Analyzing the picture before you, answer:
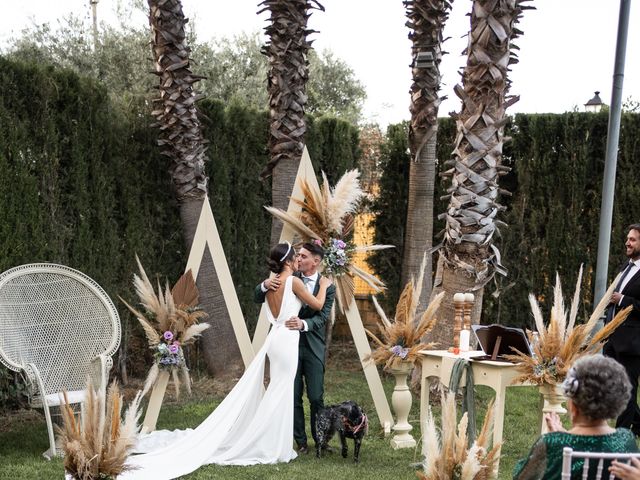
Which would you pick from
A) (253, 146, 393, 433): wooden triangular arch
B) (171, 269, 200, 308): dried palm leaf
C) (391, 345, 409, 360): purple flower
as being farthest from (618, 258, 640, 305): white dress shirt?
(171, 269, 200, 308): dried palm leaf

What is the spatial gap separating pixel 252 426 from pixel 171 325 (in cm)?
117

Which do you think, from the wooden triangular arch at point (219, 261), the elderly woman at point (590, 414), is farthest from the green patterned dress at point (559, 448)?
the wooden triangular arch at point (219, 261)

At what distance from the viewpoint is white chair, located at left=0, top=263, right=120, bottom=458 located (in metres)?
5.97

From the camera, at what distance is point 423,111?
8.50 meters

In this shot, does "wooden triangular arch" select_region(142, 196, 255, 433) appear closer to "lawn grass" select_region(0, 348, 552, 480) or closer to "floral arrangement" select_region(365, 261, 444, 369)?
"lawn grass" select_region(0, 348, 552, 480)

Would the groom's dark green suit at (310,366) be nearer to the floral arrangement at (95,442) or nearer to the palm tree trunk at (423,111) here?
the palm tree trunk at (423,111)

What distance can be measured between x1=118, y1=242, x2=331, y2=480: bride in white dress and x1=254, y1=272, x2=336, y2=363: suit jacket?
0.09 m

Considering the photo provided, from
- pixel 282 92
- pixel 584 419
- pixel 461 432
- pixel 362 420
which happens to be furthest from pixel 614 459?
pixel 282 92

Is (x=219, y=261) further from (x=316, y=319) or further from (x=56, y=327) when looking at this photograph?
(x=56, y=327)

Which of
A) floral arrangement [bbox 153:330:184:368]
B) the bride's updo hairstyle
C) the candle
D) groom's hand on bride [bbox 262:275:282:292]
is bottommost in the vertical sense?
floral arrangement [bbox 153:330:184:368]

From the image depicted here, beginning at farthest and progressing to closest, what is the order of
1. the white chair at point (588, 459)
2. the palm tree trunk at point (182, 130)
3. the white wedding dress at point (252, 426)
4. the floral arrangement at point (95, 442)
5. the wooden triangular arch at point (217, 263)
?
the palm tree trunk at point (182, 130) < the wooden triangular arch at point (217, 263) < the white wedding dress at point (252, 426) < the floral arrangement at point (95, 442) < the white chair at point (588, 459)

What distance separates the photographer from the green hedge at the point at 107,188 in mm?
6469

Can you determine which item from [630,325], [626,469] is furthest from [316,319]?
[626,469]

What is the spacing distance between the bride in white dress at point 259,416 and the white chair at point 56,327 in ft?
2.72
